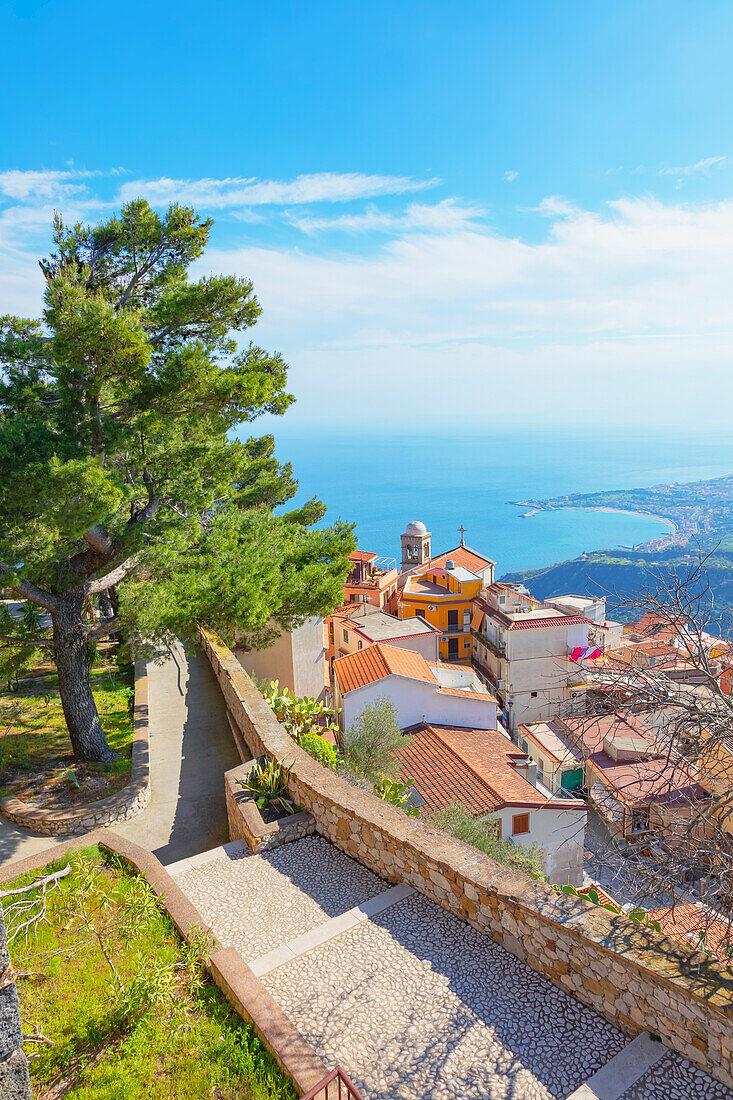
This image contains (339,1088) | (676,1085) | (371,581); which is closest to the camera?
(339,1088)

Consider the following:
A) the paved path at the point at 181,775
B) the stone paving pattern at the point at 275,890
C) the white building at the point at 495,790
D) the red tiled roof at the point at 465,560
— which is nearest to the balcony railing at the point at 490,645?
the red tiled roof at the point at 465,560

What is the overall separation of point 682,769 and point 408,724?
1364 cm

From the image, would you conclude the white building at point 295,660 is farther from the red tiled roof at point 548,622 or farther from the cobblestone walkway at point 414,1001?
the red tiled roof at point 548,622

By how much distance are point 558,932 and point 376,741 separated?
962 cm

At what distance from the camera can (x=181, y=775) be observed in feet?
31.1

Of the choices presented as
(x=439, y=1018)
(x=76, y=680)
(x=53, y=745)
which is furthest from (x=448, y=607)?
(x=439, y=1018)

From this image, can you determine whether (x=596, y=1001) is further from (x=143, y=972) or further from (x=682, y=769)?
(x=143, y=972)

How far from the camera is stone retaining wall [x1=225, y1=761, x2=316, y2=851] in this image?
627 cm

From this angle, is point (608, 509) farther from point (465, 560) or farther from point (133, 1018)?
point (133, 1018)

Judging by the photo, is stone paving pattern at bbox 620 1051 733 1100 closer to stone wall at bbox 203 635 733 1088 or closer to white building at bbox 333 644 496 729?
stone wall at bbox 203 635 733 1088

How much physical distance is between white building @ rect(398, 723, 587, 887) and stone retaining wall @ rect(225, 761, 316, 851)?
6.31 metres

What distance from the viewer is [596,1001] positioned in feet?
13.1

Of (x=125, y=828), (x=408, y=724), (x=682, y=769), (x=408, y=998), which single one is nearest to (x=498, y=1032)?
(x=408, y=998)

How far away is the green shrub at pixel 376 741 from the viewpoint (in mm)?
12414
